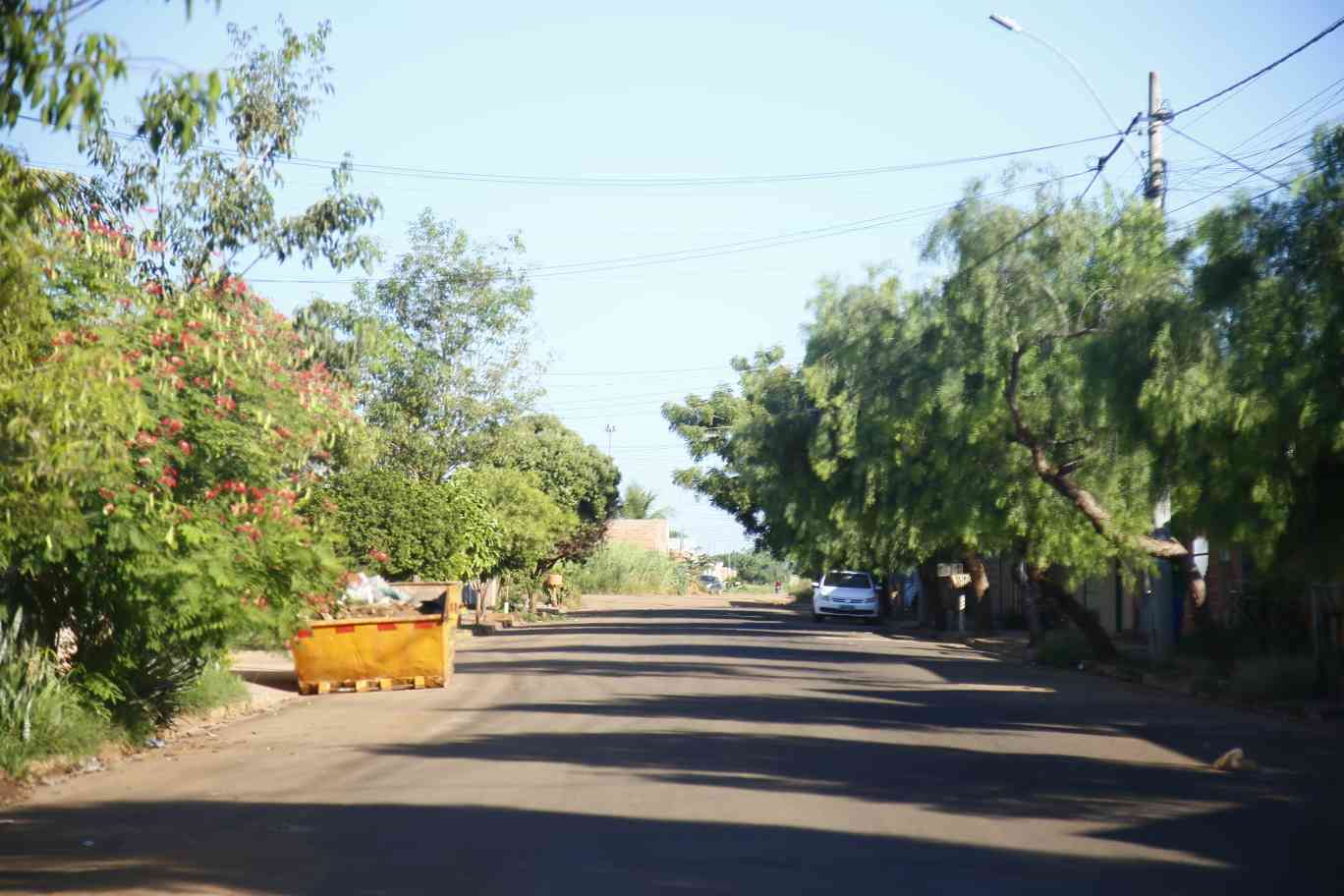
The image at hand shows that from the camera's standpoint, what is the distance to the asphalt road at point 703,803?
27.0ft

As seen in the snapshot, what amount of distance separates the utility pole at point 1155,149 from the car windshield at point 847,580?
2992 cm

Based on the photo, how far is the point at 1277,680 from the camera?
63.1 feet

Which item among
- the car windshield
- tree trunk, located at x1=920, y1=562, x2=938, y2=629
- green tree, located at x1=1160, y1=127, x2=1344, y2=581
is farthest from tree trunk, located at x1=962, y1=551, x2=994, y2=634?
green tree, located at x1=1160, y1=127, x2=1344, y2=581

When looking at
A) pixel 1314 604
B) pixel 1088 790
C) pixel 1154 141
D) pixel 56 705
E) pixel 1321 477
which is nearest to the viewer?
pixel 1088 790

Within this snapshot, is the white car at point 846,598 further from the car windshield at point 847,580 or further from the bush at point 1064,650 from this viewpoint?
the bush at point 1064,650

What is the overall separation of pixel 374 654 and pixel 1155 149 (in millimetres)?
14192

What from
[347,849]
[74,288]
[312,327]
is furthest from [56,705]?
[312,327]

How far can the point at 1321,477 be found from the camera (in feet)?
54.6

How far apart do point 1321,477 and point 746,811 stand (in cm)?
952

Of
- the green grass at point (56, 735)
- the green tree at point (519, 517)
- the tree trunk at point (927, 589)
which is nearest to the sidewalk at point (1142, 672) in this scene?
the tree trunk at point (927, 589)

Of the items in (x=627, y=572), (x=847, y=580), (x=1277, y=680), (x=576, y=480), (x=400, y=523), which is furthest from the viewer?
(x=627, y=572)

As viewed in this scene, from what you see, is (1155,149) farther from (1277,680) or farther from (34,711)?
(34,711)

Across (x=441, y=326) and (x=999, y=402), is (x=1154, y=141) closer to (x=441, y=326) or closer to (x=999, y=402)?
(x=999, y=402)

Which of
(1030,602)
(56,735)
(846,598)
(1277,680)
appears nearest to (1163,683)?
(1277,680)
